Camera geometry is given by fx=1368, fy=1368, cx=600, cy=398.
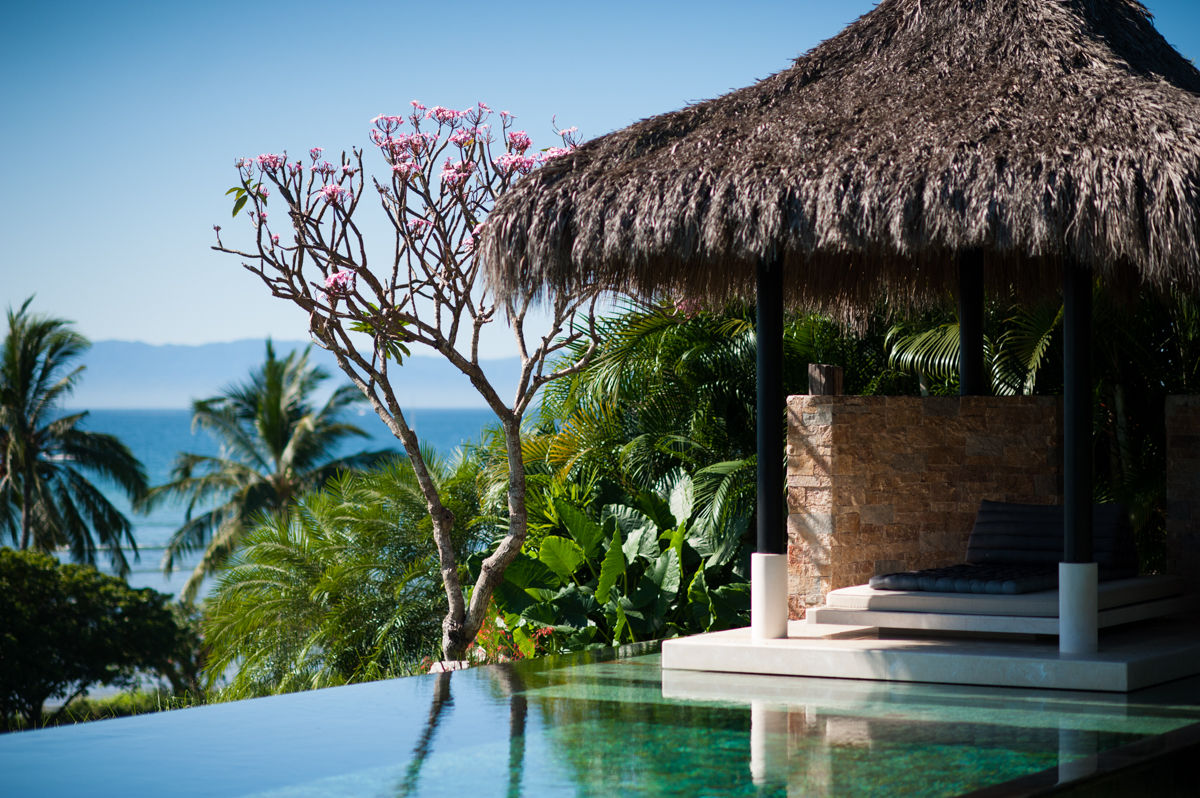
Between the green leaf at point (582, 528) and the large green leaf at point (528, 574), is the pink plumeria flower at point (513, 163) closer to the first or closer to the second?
the green leaf at point (582, 528)

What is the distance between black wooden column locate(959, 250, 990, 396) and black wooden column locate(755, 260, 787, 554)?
225cm

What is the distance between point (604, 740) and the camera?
526 centimetres

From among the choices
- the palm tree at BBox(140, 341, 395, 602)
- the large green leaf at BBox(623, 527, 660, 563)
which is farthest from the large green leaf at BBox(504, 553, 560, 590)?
the palm tree at BBox(140, 341, 395, 602)

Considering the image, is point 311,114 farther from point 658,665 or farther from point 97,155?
point 658,665

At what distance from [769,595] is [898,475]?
6.15ft

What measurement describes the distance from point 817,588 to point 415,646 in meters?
6.28

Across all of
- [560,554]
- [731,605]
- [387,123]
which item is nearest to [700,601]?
[731,605]

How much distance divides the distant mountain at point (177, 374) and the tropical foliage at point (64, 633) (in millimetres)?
83674

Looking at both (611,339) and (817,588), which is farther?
(611,339)

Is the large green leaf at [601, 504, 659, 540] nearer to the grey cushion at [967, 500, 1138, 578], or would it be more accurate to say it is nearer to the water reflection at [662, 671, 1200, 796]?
the grey cushion at [967, 500, 1138, 578]

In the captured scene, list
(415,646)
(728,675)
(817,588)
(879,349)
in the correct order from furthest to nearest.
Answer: (415,646), (879,349), (817,588), (728,675)

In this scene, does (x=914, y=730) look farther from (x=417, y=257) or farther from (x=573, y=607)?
(x=417, y=257)

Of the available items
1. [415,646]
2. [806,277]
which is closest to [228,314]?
[415,646]

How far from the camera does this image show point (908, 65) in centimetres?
723
